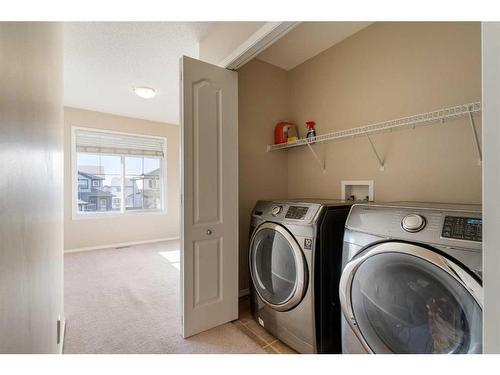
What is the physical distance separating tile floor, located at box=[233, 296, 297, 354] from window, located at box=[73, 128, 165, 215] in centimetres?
346

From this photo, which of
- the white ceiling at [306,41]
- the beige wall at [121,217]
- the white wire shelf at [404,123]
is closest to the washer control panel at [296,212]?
the white wire shelf at [404,123]

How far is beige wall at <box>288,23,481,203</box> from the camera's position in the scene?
4.65 feet

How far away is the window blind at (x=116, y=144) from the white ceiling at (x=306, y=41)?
10.7ft

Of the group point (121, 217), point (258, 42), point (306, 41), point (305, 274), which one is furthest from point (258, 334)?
point (121, 217)

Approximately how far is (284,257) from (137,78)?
8.94 ft

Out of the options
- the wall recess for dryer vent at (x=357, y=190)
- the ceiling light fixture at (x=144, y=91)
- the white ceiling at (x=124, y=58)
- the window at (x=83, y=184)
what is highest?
the white ceiling at (x=124, y=58)

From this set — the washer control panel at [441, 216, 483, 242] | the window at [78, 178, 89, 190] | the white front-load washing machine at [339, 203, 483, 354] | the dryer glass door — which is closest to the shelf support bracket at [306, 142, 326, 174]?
the dryer glass door

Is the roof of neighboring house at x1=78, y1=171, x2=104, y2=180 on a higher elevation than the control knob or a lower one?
higher

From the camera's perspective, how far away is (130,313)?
2.04m

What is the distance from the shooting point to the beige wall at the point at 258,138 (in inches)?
87.4

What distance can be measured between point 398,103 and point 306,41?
3.18 feet

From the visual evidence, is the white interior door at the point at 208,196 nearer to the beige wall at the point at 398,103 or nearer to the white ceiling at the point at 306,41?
the white ceiling at the point at 306,41

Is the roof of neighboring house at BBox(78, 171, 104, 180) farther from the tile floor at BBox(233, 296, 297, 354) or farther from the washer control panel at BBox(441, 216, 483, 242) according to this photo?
the washer control panel at BBox(441, 216, 483, 242)
